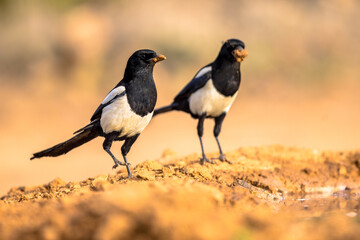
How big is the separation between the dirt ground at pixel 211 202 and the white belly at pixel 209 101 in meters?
0.63

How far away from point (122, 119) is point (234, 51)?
1.67 meters

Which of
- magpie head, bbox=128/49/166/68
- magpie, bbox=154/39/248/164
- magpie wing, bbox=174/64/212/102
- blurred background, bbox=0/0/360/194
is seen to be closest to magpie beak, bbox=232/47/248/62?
magpie, bbox=154/39/248/164

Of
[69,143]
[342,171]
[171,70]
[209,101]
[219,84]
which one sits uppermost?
[219,84]

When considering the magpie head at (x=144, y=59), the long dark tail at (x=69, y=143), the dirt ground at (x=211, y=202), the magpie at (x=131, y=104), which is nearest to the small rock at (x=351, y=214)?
the dirt ground at (x=211, y=202)

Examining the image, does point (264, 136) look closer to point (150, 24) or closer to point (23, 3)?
point (150, 24)

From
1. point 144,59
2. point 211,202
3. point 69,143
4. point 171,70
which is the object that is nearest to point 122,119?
point 144,59

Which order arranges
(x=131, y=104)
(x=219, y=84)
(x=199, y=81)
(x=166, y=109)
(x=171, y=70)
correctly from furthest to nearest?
(x=171, y=70) → (x=166, y=109) → (x=199, y=81) → (x=219, y=84) → (x=131, y=104)

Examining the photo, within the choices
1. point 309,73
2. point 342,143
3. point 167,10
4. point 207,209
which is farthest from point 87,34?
point 207,209

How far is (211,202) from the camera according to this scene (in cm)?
385

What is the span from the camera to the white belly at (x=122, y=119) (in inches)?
213

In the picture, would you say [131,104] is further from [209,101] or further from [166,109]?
[166,109]

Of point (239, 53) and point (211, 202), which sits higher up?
point (239, 53)

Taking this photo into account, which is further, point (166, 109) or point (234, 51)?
point (166, 109)

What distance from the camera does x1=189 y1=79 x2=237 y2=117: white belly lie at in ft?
20.9
